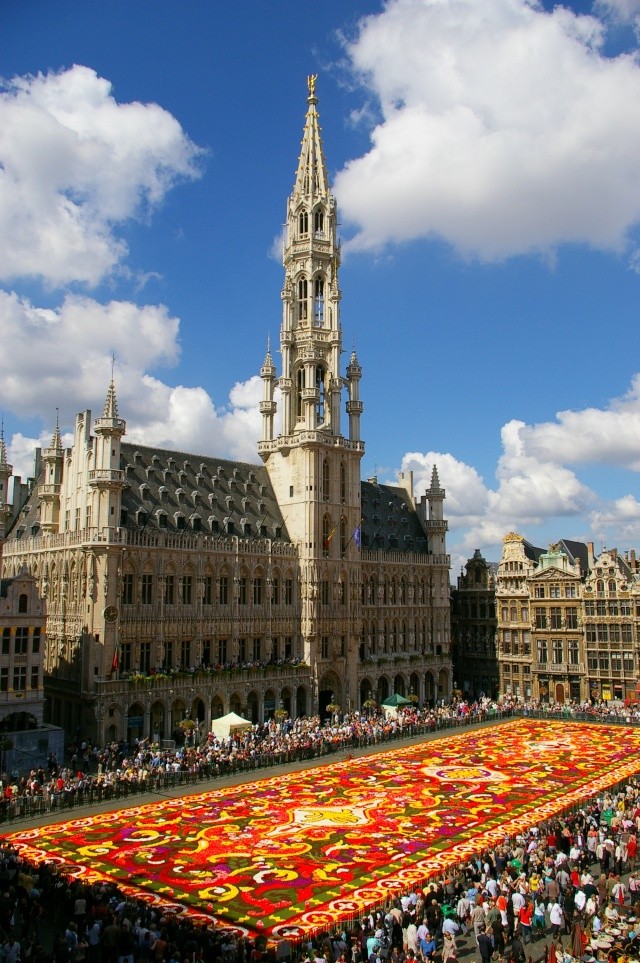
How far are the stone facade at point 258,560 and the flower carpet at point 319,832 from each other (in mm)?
18895

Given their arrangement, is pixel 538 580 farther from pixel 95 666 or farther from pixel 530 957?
pixel 530 957

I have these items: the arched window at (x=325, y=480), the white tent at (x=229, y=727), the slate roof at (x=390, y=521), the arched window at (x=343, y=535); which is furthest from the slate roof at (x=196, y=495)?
the white tent at (x=229, y=727)

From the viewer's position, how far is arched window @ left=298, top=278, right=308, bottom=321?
3447 inches

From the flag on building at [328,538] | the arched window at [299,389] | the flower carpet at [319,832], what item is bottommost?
the flower carpet at [319,832]

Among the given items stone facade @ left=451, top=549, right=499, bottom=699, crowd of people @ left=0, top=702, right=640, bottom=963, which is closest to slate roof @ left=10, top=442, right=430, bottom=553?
stone facade @ left=451, top=549, right=499, bottom=699

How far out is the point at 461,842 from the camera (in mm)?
35344

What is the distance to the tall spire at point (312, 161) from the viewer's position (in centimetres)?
8912

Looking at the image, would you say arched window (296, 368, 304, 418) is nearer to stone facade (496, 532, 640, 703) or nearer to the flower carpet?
stone facade (496, 532, 640, 703)

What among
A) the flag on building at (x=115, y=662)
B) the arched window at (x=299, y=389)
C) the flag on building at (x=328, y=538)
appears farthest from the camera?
the arched window at (x=299, y=389)

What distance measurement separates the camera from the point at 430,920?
984 inches

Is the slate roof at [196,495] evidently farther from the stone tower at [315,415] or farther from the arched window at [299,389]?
the arched window at [299,389]

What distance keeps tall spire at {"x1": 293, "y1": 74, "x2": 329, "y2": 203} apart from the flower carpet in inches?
2397

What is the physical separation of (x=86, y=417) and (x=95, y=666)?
2053 centimetres

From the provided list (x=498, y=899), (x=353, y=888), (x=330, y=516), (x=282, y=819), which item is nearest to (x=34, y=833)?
(x=282, y=819)
